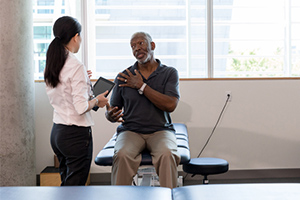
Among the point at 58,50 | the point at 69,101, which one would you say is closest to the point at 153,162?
the point at 69,101

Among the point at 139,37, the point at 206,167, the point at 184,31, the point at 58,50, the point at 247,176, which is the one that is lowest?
the point at 247,176

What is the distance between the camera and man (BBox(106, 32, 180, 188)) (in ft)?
8.79

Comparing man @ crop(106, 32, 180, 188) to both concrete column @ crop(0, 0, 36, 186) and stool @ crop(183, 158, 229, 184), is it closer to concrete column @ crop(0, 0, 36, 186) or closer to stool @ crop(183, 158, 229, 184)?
stool @ crop(183, 158, 229, 184)

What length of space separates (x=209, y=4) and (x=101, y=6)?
42.4 inches

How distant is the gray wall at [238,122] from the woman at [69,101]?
1.69m

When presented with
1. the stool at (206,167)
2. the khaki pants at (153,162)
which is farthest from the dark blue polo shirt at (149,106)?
the stool at (206,167)

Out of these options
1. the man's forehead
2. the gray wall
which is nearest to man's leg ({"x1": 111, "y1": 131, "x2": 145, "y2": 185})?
the man's forehead

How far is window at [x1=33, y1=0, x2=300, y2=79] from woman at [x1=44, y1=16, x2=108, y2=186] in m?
1.80

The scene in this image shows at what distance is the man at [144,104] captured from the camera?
2680 millimetres

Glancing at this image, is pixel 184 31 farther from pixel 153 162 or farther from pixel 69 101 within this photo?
pixel 69 101

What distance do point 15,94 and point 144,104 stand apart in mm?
1152

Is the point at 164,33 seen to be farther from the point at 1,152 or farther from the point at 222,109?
the point at 1,152

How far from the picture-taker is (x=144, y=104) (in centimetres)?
287

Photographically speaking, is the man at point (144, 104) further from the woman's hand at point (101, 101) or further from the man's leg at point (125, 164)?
the woman's hand at point (101, 101)
